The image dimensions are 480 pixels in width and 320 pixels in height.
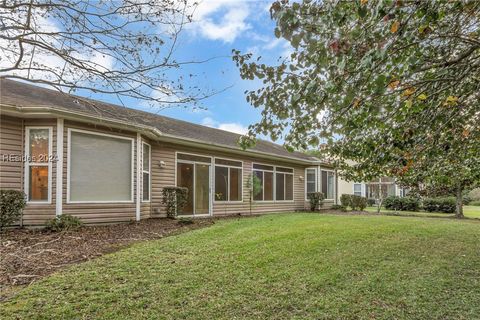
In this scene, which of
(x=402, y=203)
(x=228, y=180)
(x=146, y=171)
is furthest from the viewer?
(x=402, y=203)

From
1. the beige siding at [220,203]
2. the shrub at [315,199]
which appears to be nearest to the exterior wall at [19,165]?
the beige siding at [220,203]

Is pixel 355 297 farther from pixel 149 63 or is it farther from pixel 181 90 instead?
pixel 149 63

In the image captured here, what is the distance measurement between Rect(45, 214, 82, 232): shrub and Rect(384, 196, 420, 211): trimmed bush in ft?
65.0

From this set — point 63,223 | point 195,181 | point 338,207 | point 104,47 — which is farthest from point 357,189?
point 104,47

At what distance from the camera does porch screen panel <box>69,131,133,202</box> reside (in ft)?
26.7

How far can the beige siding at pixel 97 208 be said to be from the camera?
7.90 meters

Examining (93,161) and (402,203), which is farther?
(402,203)

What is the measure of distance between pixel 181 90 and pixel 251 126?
121cm

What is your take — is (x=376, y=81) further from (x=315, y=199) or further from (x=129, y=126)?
(x=315, y=199)

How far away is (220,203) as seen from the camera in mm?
12734

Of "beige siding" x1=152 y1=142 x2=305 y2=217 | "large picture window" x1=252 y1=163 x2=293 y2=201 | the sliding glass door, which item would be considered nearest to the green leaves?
"beige siding" x1=152 y1=142 x2=305 y2=217

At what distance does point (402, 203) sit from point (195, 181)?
15.9 metres

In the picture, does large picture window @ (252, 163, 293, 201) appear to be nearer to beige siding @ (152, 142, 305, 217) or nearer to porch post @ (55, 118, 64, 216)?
beige siding @ (152, 142, 305, 217)

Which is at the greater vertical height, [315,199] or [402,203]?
[315,199]
